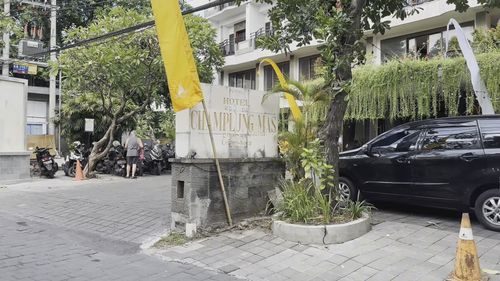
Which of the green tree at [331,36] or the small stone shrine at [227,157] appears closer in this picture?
the green tree at [331,36]

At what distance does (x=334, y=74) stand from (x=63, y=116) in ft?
55.0

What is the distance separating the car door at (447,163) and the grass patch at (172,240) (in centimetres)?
405

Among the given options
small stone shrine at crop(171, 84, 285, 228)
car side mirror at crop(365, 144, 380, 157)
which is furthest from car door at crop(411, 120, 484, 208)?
small stone shrine at crop(171, 84, 285, 228)

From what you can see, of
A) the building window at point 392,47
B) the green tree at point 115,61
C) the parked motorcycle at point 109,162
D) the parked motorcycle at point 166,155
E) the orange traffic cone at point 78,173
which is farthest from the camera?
the building window at point 392,47

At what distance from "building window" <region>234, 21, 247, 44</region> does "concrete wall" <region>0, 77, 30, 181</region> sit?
49.8ft

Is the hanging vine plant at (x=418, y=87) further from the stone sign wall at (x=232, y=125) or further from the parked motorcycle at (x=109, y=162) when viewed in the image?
the parked motorcycle at (x=109, y=162)

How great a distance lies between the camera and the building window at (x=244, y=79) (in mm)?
26906

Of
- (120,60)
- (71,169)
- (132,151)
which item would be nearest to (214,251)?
(120,60)

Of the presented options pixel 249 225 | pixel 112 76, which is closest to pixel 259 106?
pixel 249 225

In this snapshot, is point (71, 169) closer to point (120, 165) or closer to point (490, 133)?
point (120, 165)

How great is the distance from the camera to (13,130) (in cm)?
1518

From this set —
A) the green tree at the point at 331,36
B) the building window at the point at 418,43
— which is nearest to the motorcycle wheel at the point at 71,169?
the green tree at the point at 331,36

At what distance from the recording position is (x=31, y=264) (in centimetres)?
567

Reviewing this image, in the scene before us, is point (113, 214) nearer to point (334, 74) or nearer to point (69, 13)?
point (334, 74)
